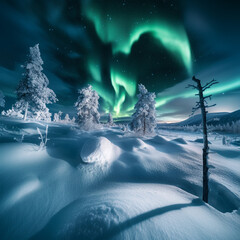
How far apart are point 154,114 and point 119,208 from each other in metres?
20.5

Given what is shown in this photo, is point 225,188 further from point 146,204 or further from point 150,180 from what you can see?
point 146,204

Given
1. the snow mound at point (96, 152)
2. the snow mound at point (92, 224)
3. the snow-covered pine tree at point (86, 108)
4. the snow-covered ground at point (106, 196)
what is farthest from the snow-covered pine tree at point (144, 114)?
the snow mound at point (92, 224)

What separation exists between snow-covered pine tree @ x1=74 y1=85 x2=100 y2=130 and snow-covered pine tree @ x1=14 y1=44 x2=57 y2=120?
25.4 feet

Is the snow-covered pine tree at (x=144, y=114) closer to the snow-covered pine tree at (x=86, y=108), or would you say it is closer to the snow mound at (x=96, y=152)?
the snow-covered pine tree at (x=86, y=108)

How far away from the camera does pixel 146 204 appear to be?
12.0 feet

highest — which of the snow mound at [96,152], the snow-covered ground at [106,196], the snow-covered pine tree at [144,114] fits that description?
the snow-covered pine tree at [144,114]

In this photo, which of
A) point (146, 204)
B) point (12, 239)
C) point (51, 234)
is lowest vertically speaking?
point (12, 239)

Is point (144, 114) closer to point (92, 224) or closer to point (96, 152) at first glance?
point (96, 152)

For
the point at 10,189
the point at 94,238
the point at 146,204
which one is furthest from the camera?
the point at 10,189

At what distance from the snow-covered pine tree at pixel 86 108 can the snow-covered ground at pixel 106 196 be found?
575 inches

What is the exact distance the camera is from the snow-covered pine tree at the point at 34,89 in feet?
44.2

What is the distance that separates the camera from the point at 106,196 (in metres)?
4.07

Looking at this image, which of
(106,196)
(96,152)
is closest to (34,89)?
(96,152)

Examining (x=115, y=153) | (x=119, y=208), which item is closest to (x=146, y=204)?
(x=119, y=208)
